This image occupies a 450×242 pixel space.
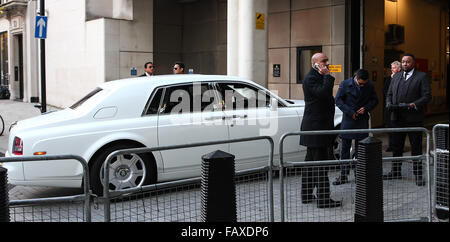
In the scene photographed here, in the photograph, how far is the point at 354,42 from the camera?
1291 cm

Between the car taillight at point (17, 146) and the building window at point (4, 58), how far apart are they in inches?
849

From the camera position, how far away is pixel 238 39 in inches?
462

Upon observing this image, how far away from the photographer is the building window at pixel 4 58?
25.8 m

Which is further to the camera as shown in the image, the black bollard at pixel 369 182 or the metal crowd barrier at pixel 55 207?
the black bollard at pixel 369 182

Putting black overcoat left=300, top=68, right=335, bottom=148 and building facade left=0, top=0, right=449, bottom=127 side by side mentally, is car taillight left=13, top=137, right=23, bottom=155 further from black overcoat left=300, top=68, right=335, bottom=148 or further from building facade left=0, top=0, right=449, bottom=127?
building facade left=0, top=0, right=449, bottom=127

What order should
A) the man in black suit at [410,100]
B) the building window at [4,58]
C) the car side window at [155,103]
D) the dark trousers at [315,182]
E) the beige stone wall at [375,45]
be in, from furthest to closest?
the building window at [4,58]
the beige stone wall at [375,45]
the man in black suit at [410,100]
the car side window at [155,103]
the dark trousers at [315,182]

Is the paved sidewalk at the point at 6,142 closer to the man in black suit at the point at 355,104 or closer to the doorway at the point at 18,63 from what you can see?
the doorway at the point at 18,63

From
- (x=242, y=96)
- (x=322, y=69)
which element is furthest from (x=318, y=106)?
(x=242, y=96)

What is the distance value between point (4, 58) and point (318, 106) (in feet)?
78.7

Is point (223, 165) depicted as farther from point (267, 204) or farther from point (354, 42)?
point (354, 42)

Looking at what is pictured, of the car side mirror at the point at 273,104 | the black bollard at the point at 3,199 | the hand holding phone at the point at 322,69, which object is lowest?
the black bollard at the point at 3,199

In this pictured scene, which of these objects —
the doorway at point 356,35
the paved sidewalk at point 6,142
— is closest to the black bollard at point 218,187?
the paved sidewalk at point 6,142

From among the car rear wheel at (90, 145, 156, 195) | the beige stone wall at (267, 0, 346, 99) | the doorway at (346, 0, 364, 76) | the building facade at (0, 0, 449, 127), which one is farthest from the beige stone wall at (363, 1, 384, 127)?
the car rear wheel at (90, 145, 156, 195)
